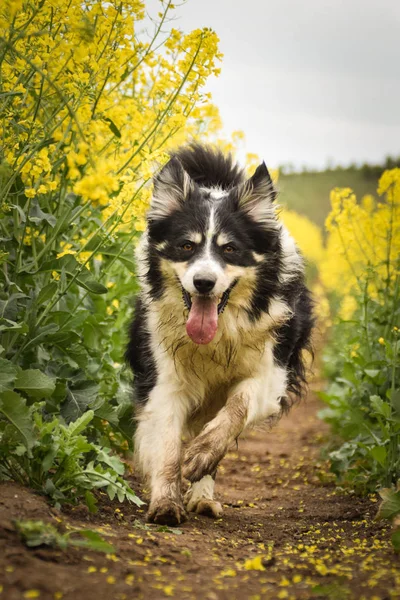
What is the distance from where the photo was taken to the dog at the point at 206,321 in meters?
4.23

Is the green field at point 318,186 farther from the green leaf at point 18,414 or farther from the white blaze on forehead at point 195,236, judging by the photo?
the green leaf at point 18,414

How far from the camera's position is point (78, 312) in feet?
14.1

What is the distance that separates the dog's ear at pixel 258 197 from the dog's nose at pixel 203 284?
725 mm

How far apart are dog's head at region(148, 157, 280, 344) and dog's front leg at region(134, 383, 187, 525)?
48cm

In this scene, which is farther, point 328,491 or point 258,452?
point 258,452

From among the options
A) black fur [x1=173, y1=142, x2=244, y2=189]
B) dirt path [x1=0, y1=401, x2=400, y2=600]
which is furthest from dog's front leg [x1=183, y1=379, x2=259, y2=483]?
black fur [x1=173, y1=142, x2=244, y2=189]

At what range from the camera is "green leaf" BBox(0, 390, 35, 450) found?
338 cm

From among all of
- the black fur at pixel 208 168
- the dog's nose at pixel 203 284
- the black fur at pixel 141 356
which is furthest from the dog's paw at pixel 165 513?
the black fur at pixel 208 168

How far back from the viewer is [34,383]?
143 inches

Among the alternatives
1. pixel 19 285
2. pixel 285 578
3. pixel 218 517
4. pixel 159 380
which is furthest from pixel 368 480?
pixel 19 285

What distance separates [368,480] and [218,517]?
1.15 meters

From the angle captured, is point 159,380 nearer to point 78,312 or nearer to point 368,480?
point 78,312

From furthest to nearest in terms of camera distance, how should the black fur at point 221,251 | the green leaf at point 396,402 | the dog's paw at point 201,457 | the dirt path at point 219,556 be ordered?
1. the black fur at point 221,251
2. the green leaf at point 396,402
3. the dog's paw at point 201,457
4. the dirt path at point 219,556

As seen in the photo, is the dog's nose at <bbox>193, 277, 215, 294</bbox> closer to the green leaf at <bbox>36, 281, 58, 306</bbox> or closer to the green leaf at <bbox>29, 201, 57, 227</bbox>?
the green leaf at <bbox>36, 281, 58, 306</bbox>
